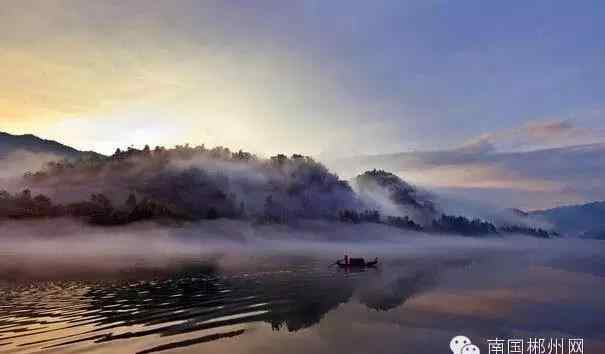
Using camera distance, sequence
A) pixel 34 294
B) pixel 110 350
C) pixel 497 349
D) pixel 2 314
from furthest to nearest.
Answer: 1. pixel 34 294
2. pixel 2 314
3. pixel 497 349
4. pixel 110 350

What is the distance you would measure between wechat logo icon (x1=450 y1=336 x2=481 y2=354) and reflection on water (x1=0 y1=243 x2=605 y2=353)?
37.7 inches

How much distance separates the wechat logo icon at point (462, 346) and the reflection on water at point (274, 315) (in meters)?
0.96

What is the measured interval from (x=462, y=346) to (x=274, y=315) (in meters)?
17.9

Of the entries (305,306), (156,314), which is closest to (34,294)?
(156,314)

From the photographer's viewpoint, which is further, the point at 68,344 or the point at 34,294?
the point at 34,294

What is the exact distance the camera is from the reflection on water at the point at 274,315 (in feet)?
114

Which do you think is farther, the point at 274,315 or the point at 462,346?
the point at 274,315

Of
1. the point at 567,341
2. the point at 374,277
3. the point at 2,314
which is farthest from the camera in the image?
the point at 374,277

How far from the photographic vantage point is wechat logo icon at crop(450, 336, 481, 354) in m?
34.8

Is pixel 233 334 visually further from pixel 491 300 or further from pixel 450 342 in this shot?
pixel 491 300

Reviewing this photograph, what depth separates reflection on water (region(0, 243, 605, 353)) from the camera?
114ft

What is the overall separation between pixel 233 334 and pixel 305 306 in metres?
16.7

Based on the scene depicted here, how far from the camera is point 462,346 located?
→ 118ft

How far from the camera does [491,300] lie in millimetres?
60688
